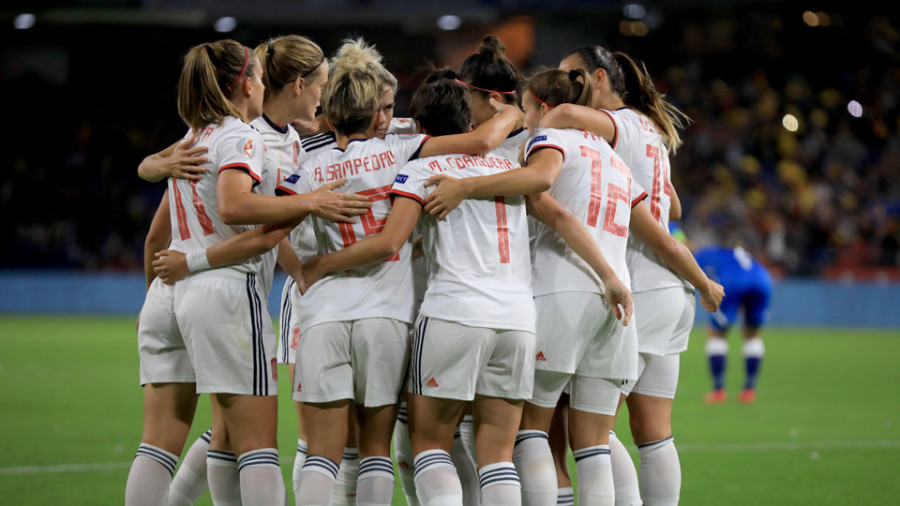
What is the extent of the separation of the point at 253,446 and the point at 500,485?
0.97 meters

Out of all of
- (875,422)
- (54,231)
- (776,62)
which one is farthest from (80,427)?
(776,62)

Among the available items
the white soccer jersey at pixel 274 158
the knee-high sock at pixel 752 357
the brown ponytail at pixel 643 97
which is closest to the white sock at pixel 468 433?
the white soccer jersey at pixel 274 158

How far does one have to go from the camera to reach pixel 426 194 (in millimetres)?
3797

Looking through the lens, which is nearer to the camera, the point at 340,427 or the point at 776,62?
the point at 340,427

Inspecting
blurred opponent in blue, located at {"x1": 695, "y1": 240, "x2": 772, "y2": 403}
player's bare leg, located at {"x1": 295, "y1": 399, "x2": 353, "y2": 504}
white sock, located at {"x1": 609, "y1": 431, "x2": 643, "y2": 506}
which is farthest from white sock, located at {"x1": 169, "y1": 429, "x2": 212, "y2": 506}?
blurred opponent in blue, located at {"x1": 695, "y1": 240, "x2": 772, "y2": 403}

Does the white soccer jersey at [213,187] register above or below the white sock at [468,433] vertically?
above

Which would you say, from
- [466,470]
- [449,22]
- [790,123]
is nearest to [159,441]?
[466,470]

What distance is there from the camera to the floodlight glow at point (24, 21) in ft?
78.5

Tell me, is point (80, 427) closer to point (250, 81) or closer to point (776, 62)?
point (250, 81)

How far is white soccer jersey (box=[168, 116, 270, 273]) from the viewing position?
148 inches

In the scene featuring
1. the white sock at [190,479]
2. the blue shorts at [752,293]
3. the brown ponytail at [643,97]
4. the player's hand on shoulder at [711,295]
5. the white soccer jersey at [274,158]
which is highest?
the brown ponytail at [643,97]

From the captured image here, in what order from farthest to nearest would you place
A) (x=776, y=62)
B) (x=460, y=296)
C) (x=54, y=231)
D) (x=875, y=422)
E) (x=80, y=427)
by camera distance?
(x=776, y=62), (x=54, y=231), (x=875, y=422), (x=80, y=427), (x=460, y=296)

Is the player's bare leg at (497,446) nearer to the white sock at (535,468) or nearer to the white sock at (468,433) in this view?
the white sock at (535,468)

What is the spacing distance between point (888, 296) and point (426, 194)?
1820 cm
